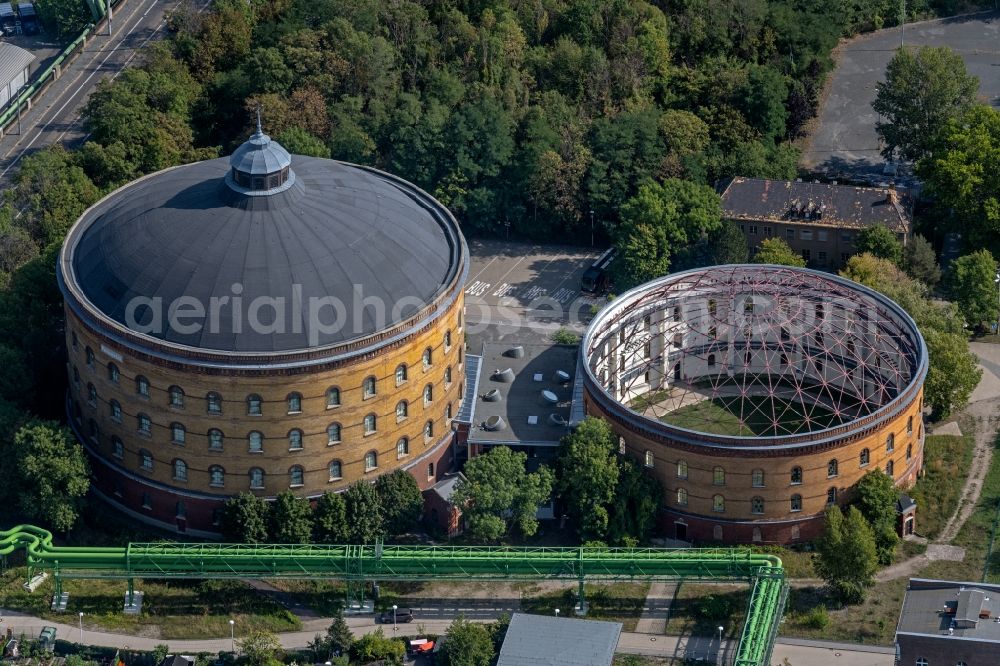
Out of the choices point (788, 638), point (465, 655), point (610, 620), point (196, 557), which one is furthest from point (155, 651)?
point (788, 638)

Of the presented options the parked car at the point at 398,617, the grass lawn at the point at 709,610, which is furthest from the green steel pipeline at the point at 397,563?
the parked car at the point at 398,617

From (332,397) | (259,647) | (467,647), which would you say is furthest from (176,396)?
(467,647)

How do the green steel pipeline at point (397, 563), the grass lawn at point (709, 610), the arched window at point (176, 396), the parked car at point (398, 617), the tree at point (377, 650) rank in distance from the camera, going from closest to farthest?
the tree at point (377, 650) → the grass lawn at point (709, 610) → the parked car at point (398, 617) → the green steel pipeline at point (397, 563) → the arched window at point (176, 396)

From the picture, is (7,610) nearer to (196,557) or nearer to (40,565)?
(40,565)

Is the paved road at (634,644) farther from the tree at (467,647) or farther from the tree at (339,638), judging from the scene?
the tree at (467,647)

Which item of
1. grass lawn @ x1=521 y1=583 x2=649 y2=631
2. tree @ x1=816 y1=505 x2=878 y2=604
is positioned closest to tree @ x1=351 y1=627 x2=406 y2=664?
grass lawn @ x1=521 y1=583 x2=649 y2=631

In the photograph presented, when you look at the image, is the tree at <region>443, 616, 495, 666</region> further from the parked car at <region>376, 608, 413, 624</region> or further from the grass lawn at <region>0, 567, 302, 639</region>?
the grass lawn at <region>0, 567, 302, 639</region>

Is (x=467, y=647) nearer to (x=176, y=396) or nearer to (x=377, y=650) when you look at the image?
(x=377, y=650)
